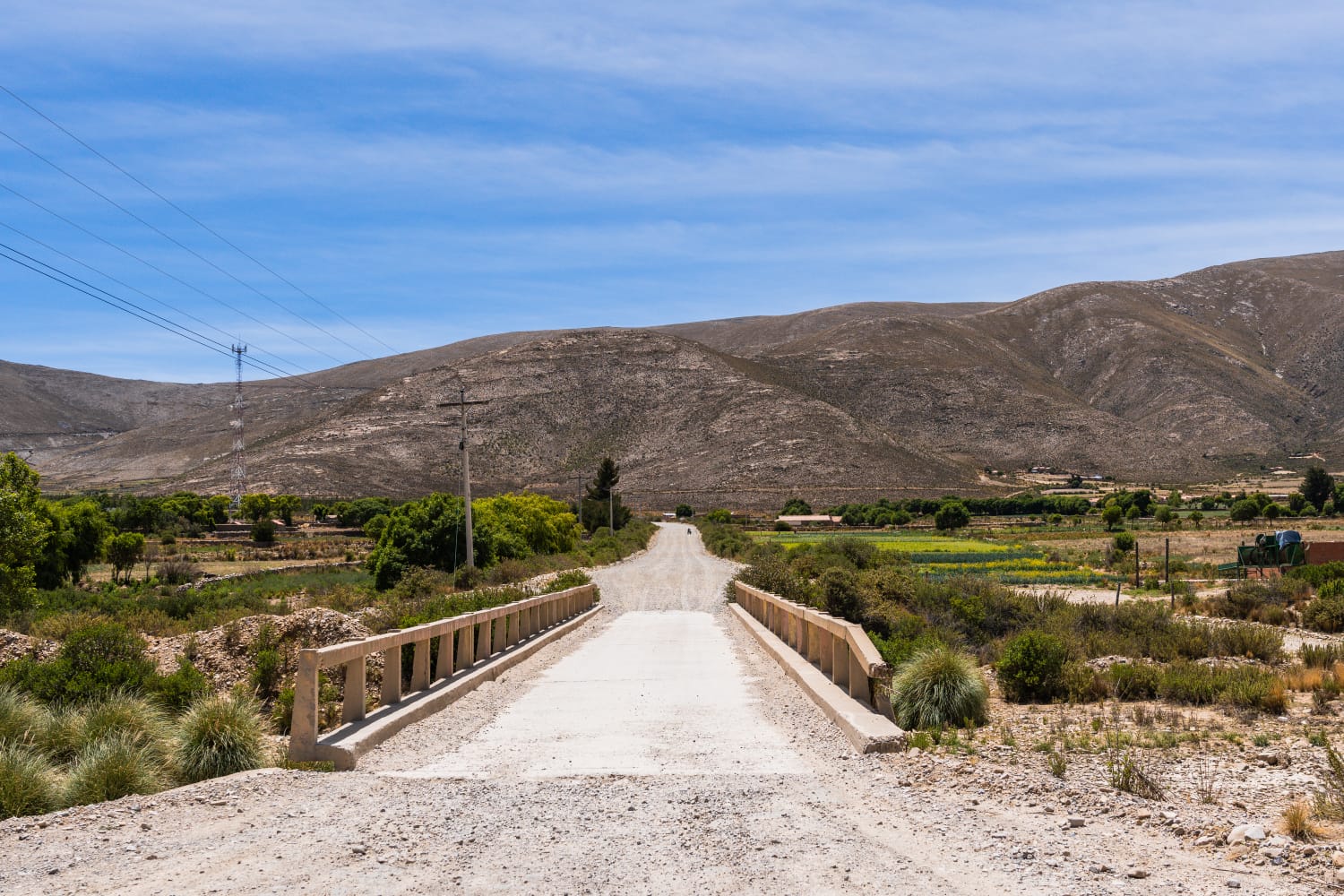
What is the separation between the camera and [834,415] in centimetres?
13050

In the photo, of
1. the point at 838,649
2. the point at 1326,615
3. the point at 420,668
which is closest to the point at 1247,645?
the point at 1326,615

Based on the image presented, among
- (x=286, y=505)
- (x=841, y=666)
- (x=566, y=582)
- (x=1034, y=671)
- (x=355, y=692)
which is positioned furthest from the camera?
(x=286, y=505)

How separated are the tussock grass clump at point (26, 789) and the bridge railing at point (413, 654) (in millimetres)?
1644

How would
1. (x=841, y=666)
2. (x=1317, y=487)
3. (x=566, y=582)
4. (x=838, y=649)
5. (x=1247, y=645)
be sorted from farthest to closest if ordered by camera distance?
(x=1317, y=487) < (x=566, y=582) < (x=1247, y=645) < (x=838, y=649) < (x=841, y=666)

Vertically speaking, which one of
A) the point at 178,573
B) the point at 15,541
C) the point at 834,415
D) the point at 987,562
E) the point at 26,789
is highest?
the point at 834,415

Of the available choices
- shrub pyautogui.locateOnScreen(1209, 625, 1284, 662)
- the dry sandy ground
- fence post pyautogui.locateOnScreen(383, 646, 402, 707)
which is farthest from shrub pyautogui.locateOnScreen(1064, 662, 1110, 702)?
fence post pyautogui.locateOnScreen(383, 646, 402, 707)

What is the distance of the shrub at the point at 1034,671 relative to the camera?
13.0m

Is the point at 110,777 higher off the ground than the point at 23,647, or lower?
higher

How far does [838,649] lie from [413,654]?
4961 mm

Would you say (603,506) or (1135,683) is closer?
(1135,683)

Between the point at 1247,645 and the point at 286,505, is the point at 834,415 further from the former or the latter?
the point at 1247,645

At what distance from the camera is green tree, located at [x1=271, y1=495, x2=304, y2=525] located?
11019cm

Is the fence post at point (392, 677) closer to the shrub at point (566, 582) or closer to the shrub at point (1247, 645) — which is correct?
the shrub at point (1247, 645)

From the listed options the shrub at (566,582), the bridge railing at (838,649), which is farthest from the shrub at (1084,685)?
the shrub at (566,582)
